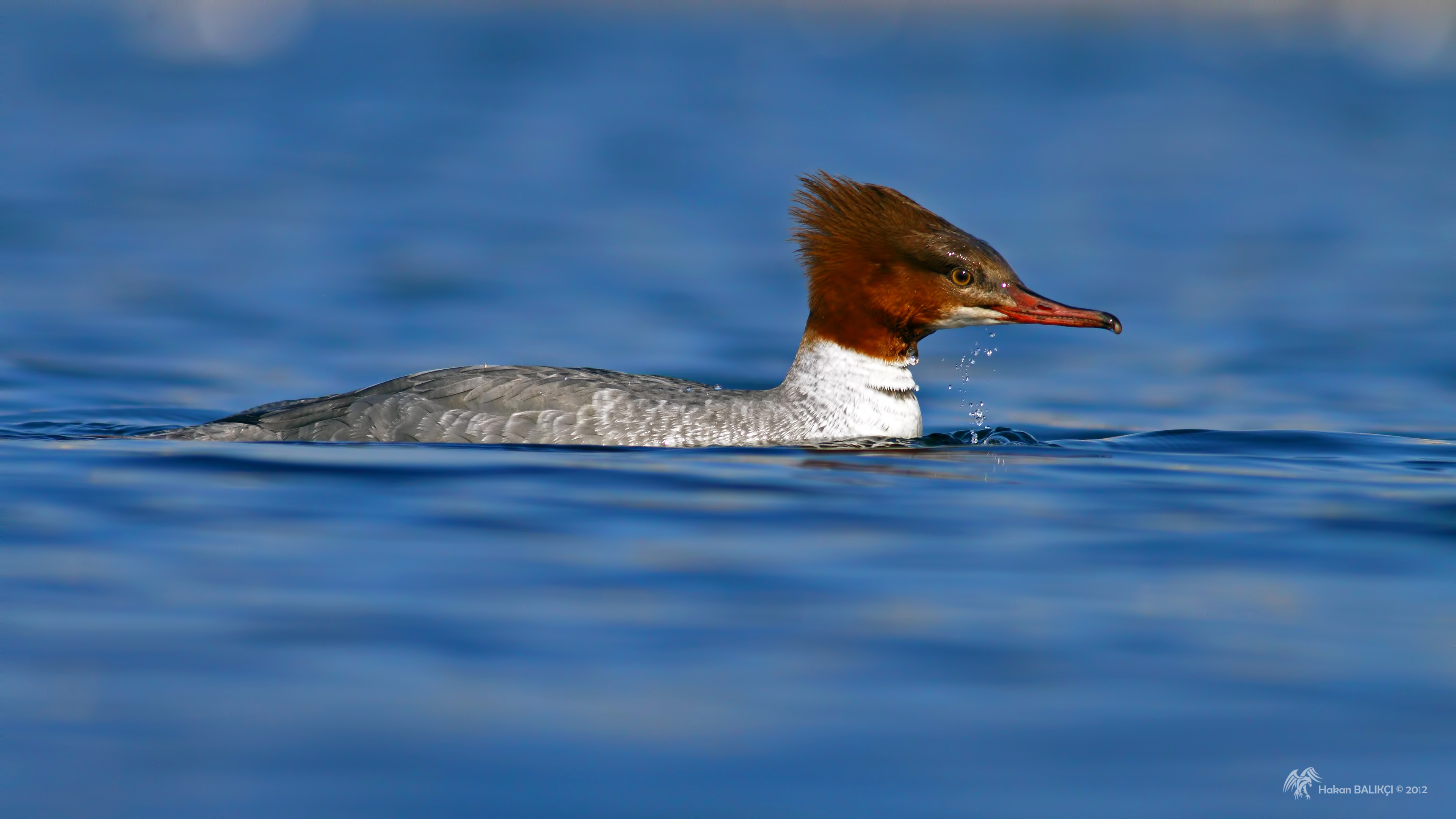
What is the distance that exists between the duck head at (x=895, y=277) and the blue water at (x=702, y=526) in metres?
0.72

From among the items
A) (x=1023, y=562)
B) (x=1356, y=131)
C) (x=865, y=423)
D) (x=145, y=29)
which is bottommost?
(x=1023, y=562)

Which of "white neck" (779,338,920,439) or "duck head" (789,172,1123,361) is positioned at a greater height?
"duck head" (789,172,1123,361)

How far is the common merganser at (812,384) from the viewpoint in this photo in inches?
336

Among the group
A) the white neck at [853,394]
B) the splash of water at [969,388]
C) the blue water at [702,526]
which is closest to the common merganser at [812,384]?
the white neck at [853,394]

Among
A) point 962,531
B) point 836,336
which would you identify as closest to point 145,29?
point 836,336

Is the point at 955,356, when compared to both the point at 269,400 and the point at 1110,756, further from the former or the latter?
the point at 1110,756

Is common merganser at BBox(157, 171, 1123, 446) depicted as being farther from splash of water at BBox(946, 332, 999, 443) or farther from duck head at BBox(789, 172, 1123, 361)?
splash of water at BBox(946, 332, 999, 443)

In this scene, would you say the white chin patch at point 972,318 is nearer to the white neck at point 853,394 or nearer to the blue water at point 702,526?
the white neck at point 853,394

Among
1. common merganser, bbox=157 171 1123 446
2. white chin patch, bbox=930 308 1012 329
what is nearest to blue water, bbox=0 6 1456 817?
common merganser, bbox=157 171 1123 446

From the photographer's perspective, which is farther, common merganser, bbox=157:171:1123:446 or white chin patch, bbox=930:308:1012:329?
white chin patch, bbox=930:308:1012:329

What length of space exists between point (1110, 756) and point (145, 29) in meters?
34.8

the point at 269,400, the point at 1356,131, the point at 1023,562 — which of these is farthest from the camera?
the point at 1356,131

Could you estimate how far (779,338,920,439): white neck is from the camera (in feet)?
29.3

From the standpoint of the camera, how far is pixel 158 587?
5.46m
